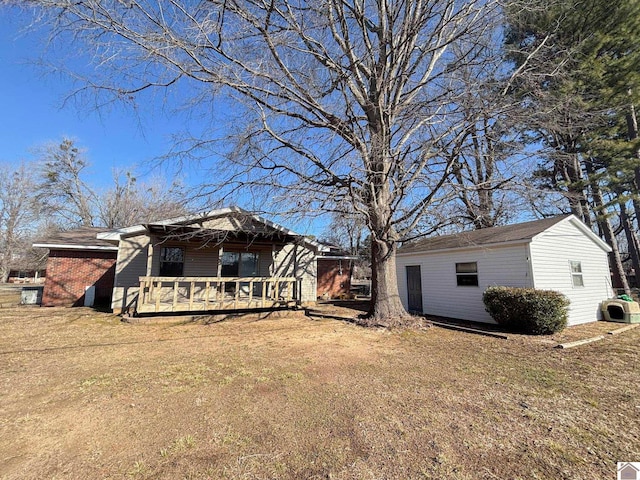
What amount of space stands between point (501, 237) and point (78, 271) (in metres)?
18.5

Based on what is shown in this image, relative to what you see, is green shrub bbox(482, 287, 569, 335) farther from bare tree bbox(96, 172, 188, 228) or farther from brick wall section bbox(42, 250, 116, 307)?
bare tree bbox(96, 172, 188, 228)

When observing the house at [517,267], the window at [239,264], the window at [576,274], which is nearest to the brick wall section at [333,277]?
the window at [239,264]

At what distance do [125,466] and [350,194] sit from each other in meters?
6.93

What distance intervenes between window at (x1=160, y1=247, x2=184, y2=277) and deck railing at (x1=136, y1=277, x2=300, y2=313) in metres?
0.51

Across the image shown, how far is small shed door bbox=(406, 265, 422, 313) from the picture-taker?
1298cm

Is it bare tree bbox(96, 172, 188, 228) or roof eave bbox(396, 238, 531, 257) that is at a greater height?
bare tree bbox(96, 172, 188, 228)

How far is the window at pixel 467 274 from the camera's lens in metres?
10.6

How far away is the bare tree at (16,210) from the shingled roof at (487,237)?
3701 centimetres

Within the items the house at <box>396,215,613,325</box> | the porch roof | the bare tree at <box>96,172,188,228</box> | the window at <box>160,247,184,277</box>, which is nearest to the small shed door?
the house at <box>396,215,613,325</box>

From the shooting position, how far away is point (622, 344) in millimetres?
6988

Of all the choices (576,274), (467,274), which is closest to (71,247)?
(467,274)

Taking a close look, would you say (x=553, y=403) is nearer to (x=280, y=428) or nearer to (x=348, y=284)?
(x=280, y=428)

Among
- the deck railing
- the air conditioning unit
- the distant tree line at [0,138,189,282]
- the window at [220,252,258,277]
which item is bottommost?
the air conditioning unit

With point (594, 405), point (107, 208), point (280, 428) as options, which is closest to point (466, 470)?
point (280, 428)
